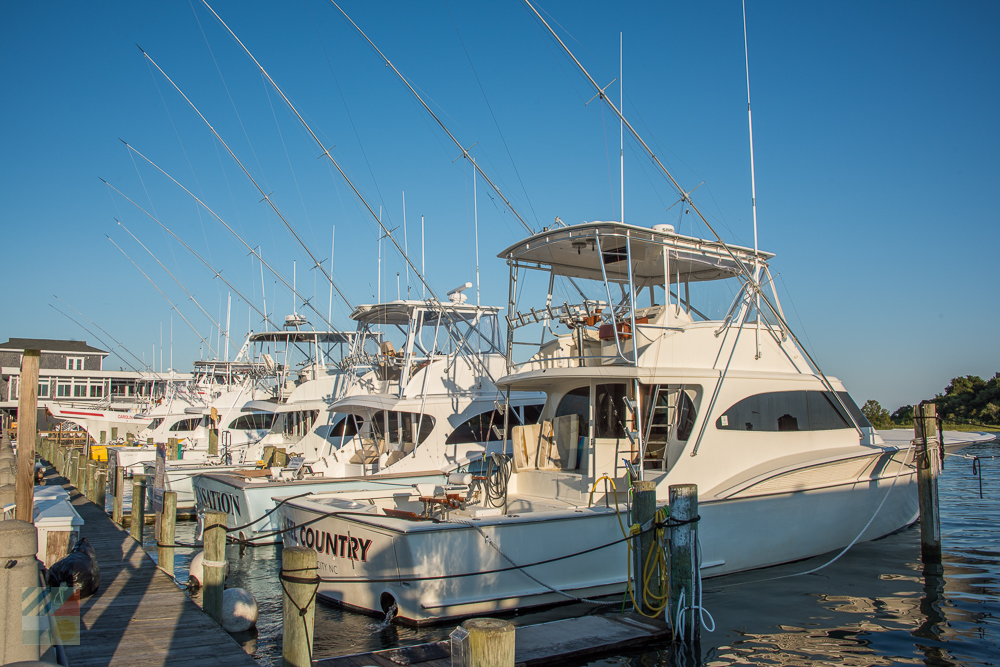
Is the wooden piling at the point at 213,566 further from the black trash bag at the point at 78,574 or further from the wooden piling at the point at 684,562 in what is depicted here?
the wooden piling at the point at 684,562

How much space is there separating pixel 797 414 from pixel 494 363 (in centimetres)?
841

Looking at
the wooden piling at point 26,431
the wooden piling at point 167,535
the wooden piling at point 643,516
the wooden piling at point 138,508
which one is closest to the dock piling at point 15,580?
the wooden piling at point 26,431

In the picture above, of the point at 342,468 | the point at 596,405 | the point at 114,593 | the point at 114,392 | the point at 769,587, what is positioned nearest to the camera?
the point at 114,593

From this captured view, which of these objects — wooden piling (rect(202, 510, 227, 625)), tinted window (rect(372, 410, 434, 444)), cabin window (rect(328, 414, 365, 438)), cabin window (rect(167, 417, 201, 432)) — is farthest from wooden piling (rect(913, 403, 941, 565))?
cabin window (rect(167, 417, 201, 432))

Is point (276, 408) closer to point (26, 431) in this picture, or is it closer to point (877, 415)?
point (26, 431)

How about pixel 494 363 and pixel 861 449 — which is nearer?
pixel 861 449

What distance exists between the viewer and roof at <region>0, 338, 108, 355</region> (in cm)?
6270

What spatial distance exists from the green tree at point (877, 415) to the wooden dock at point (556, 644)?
38645mm

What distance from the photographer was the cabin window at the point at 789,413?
10531mm

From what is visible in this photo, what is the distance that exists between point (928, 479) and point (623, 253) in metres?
5.89

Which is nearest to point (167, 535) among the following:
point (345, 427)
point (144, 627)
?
point (144, 627)

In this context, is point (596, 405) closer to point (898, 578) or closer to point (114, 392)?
point (898, 578)

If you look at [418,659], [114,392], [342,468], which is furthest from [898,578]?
[114,392]

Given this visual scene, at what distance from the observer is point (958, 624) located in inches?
314
